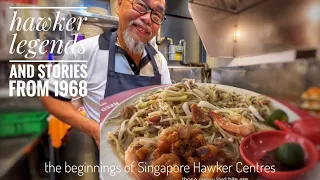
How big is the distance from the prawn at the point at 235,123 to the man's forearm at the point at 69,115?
0.58 metres

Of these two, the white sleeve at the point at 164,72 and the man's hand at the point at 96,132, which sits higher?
the white sleeve at the point at 164,72

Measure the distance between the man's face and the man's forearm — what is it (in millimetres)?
444

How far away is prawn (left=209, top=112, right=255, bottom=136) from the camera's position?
1026 millimetres

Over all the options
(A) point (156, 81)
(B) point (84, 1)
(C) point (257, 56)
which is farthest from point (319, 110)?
(B) point (84, 1)

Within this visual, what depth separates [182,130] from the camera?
3.29 ft

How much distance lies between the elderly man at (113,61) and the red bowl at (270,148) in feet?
1.89

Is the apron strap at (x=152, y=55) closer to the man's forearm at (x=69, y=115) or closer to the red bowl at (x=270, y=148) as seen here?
the man's forearm at (x=69, y=115)

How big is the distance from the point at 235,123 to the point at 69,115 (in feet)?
2.61

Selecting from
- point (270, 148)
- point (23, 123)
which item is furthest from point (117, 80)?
point (270, 148)

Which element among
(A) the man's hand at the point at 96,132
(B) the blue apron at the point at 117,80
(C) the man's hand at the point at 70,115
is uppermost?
(B) the blue apron at the point at 117,80

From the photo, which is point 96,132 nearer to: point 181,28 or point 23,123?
point 23,123

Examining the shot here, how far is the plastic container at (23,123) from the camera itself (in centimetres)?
99

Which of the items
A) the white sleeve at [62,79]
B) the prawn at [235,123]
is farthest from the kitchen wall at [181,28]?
the white sleeve at [62,79]

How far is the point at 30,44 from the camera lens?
983 mm
